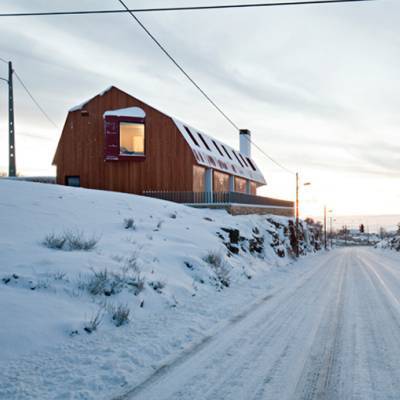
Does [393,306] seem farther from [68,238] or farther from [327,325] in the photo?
[68,238]

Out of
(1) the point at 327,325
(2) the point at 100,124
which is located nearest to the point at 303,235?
(2) the point at 100,124

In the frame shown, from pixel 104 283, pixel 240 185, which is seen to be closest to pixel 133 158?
pixel 240 185

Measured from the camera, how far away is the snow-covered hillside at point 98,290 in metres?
4.33

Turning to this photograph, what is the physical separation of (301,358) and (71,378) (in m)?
2.96

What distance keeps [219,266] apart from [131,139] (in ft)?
52.5

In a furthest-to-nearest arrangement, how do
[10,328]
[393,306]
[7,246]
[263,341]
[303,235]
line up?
[303,235]
[393,306]
[7,246]
[263,341]
[10,328]

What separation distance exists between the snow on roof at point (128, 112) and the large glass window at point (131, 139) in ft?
2.02

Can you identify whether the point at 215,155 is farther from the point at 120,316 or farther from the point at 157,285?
the point at 120,316

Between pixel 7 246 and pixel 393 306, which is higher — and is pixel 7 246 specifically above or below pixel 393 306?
above

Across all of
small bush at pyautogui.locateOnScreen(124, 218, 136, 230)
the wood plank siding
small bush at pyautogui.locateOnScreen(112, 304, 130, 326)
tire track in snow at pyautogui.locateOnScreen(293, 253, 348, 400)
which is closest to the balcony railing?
the wood plank siding

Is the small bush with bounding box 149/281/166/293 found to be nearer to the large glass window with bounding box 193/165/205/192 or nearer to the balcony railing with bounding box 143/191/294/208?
the balcony railing with bounding box 143/191/294/208

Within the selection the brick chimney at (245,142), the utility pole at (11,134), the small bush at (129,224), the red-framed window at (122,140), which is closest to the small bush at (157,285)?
the small bush at (129,224)

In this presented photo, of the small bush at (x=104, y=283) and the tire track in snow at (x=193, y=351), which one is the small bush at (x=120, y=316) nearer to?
the small bush at (x=104, y=283)

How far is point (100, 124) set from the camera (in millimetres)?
24969
